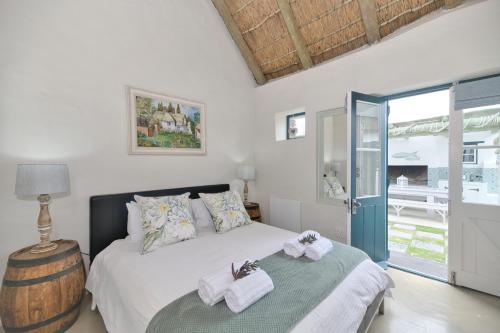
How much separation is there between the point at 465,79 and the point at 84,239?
4.16 meters

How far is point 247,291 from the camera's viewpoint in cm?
114

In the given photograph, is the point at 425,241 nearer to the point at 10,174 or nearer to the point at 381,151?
the point at 381,151

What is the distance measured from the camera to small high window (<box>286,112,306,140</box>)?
11.3ft

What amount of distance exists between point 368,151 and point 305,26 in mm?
1883

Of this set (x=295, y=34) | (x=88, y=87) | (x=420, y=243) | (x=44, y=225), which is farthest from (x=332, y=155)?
(x=44, y=225)

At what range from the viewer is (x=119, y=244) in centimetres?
202

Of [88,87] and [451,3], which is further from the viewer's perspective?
[88,87]

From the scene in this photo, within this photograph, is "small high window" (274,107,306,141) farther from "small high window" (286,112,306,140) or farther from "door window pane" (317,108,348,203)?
"door window pane" (317,108,348,203)

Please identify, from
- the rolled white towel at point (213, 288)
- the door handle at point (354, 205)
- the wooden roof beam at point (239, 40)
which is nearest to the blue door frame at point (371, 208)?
the door handle at point (354, 205)

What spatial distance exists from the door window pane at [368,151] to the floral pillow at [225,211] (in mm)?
1448

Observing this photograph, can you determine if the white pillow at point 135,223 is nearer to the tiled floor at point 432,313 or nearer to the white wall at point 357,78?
the tiled floor at point 432,313

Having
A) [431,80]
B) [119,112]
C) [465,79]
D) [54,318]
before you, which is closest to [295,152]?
[431,80]

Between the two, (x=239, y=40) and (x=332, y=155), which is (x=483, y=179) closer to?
(x=332, y=155)

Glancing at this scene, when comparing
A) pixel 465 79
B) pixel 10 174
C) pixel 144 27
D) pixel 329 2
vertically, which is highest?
pixel 329 2
